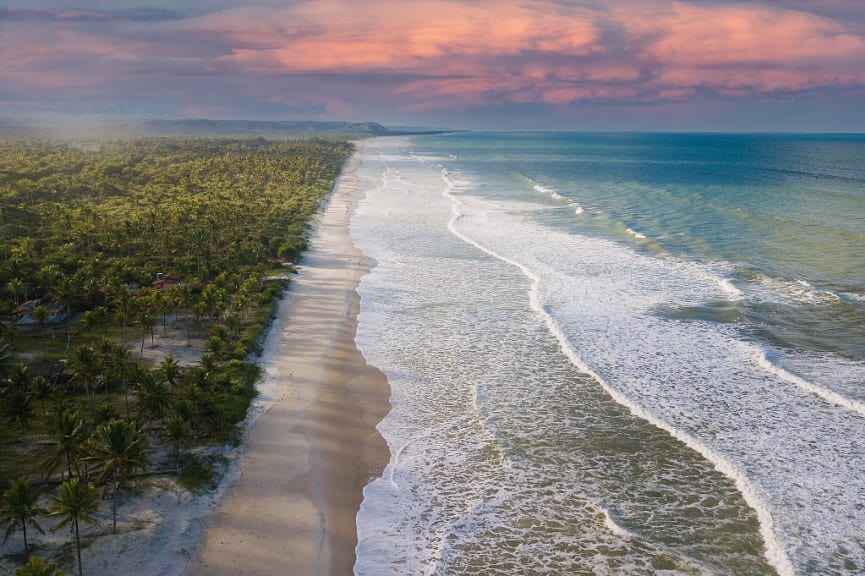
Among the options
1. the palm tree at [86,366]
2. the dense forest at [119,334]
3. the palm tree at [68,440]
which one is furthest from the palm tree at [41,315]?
the palm tree at [68,440]

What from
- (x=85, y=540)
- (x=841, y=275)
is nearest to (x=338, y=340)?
(x=85, y=540)

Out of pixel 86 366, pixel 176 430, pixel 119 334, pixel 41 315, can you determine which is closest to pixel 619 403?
pixel 176 430

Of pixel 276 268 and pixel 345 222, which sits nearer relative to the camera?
pixel 276 268

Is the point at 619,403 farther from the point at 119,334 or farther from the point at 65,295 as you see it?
the point at 65,295

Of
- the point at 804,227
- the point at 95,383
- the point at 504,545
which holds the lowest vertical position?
the point at 504,545

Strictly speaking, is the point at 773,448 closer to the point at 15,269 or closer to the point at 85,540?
the point at 85,540

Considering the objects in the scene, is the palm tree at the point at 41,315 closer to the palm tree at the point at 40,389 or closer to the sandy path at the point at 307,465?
the palm tree at the point at 40,389

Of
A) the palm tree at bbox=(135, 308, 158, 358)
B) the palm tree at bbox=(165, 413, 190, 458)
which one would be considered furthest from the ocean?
the palm tree at bbox=(135, 308, 158, 358)

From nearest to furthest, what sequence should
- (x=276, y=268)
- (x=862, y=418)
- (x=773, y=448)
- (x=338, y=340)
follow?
(x=773, y=448) < (x=862, y=418) < (x=338, y=340) < (x=276, y=268)
